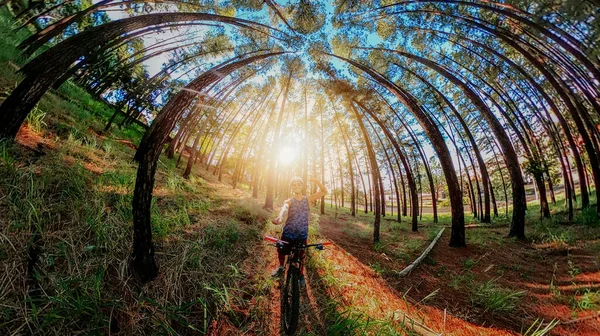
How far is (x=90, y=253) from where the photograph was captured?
299 cm

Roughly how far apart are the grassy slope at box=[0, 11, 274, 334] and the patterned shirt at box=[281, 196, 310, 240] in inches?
41.1

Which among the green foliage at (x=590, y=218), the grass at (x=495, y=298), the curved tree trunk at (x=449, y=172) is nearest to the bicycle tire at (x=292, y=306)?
the grass at (x=495, y=298)

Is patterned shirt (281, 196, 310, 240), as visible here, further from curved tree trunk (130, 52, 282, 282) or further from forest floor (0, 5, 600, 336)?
curved tree trunk (130, 52, 282, 282)

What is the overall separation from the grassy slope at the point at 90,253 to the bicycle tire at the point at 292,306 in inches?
19.8

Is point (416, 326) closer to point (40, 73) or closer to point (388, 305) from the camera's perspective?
point (388, 305)

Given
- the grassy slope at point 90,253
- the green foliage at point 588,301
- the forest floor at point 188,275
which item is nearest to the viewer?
the grassy slope at point 90,253

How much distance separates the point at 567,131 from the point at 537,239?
15.1 ft

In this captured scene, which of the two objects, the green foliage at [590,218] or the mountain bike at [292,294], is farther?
the green foliage at [590,218]

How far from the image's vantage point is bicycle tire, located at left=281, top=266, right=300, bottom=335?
2.86 meters

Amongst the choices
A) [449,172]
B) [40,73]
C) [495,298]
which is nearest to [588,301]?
[495,298]

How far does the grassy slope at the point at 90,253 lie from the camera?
2367mm

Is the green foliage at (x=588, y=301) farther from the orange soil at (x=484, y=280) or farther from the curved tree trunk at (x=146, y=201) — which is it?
the curved tree trunk at (x=146, y=201)

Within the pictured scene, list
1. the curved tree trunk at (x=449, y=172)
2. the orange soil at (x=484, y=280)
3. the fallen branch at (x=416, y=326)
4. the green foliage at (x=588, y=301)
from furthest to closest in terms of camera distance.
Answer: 1. the curved tree trunk at (x=449, y=172)
2. the green foliage at (x=588, y=301)
3. the orange soil at (x=484, y=280)
4. the fallen branch at (x=416, y=326)

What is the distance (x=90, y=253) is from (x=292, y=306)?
2.82 metres
